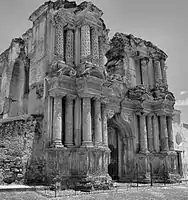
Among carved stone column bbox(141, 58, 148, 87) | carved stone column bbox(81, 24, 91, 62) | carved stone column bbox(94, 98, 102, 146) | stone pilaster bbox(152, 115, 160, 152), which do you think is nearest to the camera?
carved stone column bbox(94, 98, 102, 146)

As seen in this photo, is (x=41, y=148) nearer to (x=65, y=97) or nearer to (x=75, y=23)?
(x=65, y=97)

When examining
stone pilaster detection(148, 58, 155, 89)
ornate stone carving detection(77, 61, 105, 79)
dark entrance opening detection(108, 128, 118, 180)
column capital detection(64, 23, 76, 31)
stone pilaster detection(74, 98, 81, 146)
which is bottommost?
dark entrance opening detection(108, 128, 118, 180)

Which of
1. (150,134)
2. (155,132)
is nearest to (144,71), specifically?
(155,132)

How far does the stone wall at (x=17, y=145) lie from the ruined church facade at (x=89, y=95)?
392 mm

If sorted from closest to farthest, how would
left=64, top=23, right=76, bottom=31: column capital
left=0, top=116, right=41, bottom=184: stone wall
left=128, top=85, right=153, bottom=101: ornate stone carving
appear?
left=0, top=116, right=41, bottom=184: stone wall < left=64, top=23, right=76, bottom=31: column capital < left=128, top=85, right=153, bottom=101: ornate stone carving

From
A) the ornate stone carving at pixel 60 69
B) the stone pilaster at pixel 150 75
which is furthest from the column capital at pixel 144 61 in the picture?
the ornate stone carving at pixel 60 69

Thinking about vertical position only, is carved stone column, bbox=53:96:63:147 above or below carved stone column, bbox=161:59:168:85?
below

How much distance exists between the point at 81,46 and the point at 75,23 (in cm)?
175

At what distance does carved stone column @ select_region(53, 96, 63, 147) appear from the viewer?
1322 centimetres

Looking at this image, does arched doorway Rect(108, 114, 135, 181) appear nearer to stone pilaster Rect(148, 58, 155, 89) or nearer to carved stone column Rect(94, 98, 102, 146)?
carved stone column Rect(94, 98, 102, 146)

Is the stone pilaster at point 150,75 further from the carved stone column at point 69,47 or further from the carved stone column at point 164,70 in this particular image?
the carved stone column at point 69,47

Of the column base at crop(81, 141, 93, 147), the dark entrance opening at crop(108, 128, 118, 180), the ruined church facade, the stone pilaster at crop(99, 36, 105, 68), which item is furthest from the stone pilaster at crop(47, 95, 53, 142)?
the dark entrance opening at crop(108, 128, 118, 180)

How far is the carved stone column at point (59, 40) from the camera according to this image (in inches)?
603

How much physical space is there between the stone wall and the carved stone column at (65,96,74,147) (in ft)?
4.77
